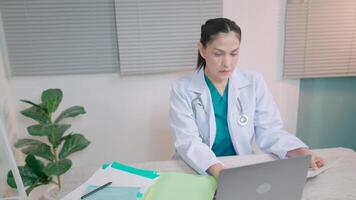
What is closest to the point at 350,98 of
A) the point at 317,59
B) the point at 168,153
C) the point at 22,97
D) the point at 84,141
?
the point at 317,59

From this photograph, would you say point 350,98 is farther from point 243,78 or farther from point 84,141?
point 84,141

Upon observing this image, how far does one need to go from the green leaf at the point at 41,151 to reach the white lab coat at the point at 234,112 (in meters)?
0.80

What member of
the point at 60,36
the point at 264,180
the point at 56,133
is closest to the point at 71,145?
the point at 56,133

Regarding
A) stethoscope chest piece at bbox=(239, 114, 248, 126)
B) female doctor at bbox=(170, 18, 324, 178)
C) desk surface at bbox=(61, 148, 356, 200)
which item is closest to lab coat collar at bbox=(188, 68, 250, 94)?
female doctor at bbox=(170, 18, 324, 178)

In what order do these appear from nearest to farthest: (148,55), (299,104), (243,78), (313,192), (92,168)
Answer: (313,192)
(92,168)
(243,78)
(148,55)
(299,104)

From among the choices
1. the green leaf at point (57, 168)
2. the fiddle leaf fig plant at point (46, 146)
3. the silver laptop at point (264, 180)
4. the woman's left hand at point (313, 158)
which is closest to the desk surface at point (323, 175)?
the woman's left hand at point (313, 158)

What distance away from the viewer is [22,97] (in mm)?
1936

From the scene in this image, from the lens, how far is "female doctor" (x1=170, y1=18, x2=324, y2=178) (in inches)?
51.2

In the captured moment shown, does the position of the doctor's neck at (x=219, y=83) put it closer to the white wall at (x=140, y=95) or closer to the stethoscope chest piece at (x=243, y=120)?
the stethoscope chest piece at (x=243, y=120)

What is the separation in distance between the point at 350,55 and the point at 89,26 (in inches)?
64.7

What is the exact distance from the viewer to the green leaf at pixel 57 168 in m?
1.53

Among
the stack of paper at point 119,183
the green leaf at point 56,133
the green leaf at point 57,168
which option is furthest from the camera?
the green leaf at point 56,133

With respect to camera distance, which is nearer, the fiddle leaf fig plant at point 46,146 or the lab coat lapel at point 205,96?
the lab coat lapel at point 205,96

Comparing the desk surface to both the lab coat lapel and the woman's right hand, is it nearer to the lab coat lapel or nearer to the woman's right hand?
the woman's right hand
